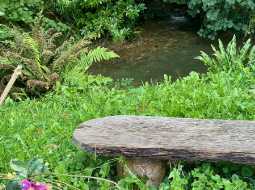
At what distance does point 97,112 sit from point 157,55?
4.61 meters

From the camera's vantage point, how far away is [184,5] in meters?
11.2

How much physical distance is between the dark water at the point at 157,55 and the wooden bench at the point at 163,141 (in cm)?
455

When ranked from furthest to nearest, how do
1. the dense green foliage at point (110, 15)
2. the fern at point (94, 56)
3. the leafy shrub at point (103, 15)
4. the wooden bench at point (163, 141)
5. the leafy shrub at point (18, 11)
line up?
the leafy shrub at point (103, 15) < the leafy shrub at point (18, 11) < the dense green foliage at point (110, 15) < the fern at point (94, 56) < the wooden bench at point (163, 141)

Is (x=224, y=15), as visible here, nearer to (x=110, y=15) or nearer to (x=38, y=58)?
(x=110, y=15)

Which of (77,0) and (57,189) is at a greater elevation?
(77,0)

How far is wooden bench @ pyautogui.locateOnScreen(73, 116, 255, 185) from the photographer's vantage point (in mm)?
3568

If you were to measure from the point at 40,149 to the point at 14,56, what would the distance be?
12.5ft

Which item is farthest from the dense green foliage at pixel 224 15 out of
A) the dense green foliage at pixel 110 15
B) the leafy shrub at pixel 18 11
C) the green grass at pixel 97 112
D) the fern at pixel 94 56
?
the green grass at pixel 97 112

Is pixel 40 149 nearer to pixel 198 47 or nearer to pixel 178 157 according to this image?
pixel 178 157

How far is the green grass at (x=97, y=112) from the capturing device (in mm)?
4152

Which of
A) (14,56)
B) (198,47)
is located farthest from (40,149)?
(198,47)

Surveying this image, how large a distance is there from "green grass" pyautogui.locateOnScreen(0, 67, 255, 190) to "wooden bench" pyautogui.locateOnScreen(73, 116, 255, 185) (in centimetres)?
22

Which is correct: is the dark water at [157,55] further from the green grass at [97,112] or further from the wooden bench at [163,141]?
the wooden bench at [163,141]

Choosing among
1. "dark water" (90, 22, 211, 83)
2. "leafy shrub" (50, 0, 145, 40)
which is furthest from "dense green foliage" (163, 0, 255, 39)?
"leafy shrub" (50, 0, 145, 40)
